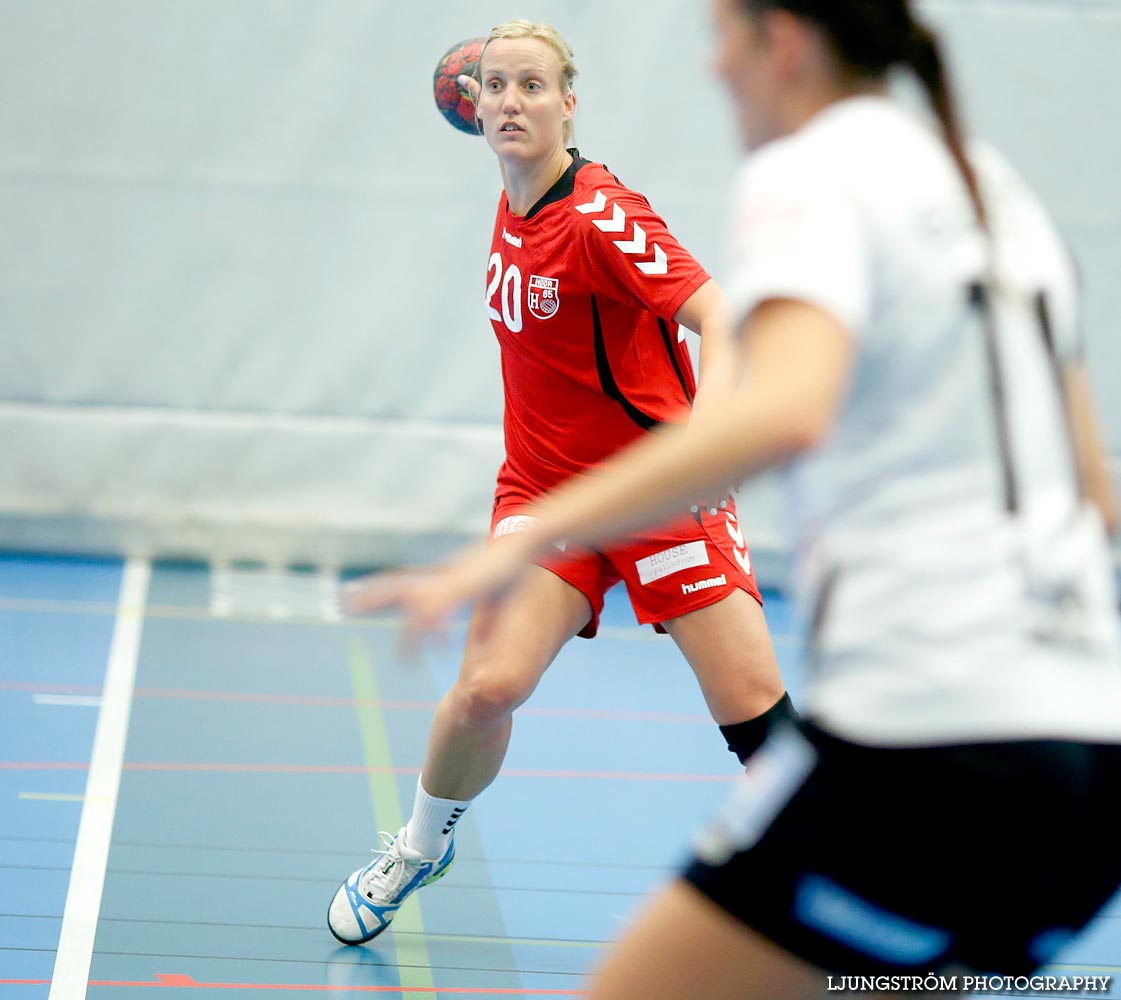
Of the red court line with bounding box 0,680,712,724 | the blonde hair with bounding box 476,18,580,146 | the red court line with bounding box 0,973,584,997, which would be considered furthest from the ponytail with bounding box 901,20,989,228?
the red court line with bounding box 0,680,712,724

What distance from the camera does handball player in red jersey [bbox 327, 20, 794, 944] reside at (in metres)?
2.94

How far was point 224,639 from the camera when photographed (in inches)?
218

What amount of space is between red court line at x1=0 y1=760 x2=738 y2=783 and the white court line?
0.09 metres

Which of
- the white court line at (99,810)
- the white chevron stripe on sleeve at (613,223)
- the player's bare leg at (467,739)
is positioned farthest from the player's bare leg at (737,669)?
the white court line at (99,810)

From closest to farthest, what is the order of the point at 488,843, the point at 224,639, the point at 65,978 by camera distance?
1. the point at 65,978
2. the point at 488,843
3. the point at 224,639

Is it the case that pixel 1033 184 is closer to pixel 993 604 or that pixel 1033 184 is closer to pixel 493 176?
pixel 493 176

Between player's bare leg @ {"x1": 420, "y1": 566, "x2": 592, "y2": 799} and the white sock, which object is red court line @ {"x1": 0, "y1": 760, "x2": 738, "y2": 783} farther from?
player's bare leg @ {"x1": 420, "y1": 566, "x2": 592, "y2": 799}

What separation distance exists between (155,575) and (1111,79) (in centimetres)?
478

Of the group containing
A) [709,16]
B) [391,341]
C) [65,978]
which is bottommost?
[391,341]

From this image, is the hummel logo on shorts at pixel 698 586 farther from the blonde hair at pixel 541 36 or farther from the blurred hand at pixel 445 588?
the blurred hand at pixel 445 588

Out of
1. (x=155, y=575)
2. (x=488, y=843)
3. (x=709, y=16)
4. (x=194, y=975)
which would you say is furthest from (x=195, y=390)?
(x=709, y=16)

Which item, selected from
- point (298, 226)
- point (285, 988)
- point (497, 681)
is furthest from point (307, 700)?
point (298, 226)

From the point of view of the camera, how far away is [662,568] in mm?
3010

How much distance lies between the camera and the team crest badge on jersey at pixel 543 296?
3.12 meters
